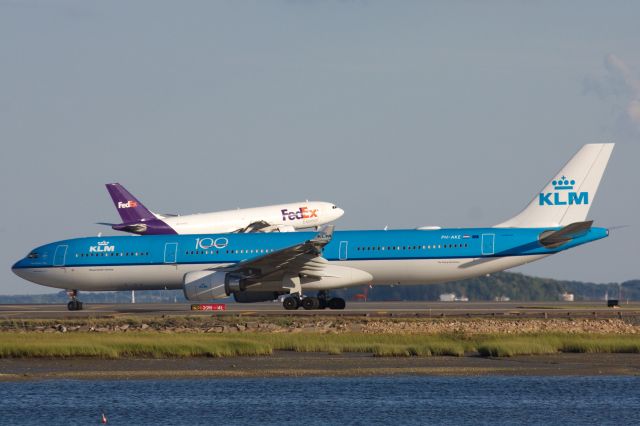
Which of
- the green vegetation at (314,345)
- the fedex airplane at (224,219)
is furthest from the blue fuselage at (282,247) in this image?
the fedex airplane at (224,219)

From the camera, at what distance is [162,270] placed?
174ft

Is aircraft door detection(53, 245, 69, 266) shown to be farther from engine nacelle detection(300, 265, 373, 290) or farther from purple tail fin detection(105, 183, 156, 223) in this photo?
purple tail fin detection(105, 183, 156, 223)

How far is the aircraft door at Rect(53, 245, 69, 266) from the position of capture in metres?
55.1

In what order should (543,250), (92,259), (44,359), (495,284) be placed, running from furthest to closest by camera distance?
(495,284)
(92,259)
(543,250)
(44,359)

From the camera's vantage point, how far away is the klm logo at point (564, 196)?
53.1 metres

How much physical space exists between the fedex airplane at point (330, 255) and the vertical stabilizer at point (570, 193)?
47 mm

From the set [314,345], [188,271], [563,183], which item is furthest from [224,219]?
[314,345]

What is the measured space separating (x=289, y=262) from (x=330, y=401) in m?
24.1

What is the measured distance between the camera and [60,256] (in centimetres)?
5522

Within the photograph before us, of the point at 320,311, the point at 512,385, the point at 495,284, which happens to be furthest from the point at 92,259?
the point at 495,284

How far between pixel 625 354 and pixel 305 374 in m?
10.4

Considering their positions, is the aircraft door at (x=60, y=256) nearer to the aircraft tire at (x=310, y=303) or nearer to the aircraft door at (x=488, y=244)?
the aircraft tire at (x=310, y=303)

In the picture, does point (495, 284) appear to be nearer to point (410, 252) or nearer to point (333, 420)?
point (410, 252)

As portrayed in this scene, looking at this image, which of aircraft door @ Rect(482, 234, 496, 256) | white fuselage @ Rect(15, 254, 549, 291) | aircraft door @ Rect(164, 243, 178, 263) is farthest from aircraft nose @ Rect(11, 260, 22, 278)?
aircraft door @ Rect(482, 234, 496, 256)
